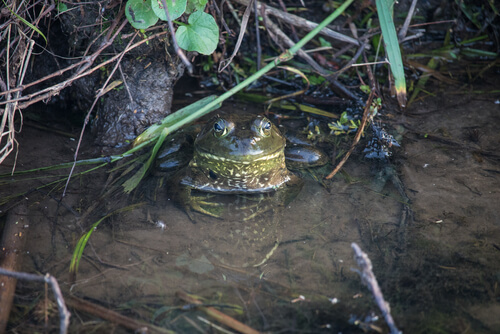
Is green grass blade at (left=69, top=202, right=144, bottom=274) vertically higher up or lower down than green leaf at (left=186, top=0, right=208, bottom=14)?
lower down

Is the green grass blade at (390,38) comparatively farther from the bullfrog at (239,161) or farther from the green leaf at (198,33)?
the green leaf at (198,33)

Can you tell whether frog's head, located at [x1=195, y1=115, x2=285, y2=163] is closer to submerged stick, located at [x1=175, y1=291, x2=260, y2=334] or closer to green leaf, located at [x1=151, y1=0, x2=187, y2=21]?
green leaf, located at [x1=151, y1=0, x2=187, y2=21]

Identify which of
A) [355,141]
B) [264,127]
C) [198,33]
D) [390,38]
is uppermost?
[198,33]

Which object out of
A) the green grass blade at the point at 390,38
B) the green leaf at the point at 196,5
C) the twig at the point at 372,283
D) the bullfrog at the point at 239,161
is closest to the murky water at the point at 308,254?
the twig at the point at 372,283

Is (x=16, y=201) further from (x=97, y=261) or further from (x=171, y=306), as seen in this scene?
(x=171, y=306)

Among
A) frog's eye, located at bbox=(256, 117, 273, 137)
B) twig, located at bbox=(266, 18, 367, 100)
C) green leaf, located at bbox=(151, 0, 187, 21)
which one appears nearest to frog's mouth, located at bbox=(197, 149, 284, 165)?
frog's eye, located at bbox=(256, 117, 273, 137)

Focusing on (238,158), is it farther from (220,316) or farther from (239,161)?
(220,316)

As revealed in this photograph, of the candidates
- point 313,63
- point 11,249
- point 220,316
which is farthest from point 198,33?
point 220,316
